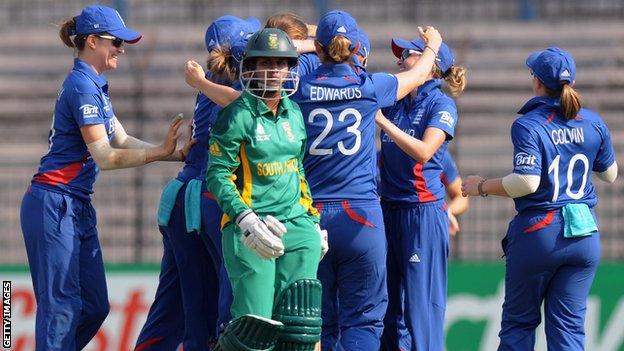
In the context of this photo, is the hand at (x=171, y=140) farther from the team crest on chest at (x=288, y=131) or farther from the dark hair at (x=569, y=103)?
the dark hair at (x=569, y=103)

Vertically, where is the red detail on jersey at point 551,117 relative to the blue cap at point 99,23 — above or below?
below

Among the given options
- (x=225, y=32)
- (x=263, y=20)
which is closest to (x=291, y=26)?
(x=225, y=32)

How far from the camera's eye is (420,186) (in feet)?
23.6

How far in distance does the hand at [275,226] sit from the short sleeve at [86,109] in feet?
4.36

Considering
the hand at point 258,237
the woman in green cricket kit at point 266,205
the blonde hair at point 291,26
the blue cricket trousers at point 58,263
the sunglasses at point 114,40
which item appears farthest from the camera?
the blonde hair at point 291,26

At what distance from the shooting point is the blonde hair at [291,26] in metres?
6.97

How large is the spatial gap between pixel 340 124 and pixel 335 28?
48cm

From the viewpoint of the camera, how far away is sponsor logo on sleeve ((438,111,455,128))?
701 cm

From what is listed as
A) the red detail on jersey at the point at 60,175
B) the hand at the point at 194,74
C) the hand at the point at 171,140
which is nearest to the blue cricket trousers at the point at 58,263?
the red detail on jersey at the point at 60,175

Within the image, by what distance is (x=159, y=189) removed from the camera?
12.0 meters

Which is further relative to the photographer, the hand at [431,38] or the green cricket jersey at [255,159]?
the hand at [431,38]

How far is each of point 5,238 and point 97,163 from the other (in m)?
5.87

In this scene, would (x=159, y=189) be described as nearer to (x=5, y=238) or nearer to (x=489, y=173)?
(x=5, y=238)

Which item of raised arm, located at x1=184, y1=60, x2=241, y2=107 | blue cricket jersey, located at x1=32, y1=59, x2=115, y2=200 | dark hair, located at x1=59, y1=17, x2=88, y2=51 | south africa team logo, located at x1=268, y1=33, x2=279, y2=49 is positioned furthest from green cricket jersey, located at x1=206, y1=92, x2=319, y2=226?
dark hair, located at x1=59, y1=17, x2=88, y2=51
